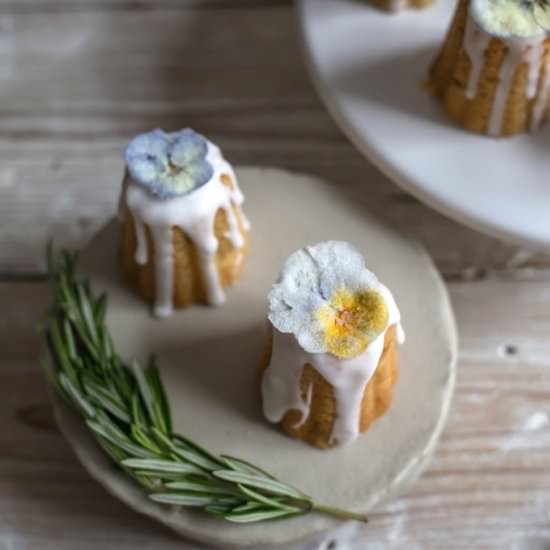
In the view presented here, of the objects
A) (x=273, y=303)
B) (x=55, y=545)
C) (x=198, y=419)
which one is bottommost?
(x=55, y=545)

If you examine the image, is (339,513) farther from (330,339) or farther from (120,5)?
(120,5)

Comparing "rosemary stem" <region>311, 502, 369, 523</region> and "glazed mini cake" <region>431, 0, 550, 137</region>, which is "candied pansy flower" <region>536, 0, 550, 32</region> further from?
"rosemary stem" <region>311, 502, 369, 523</region>

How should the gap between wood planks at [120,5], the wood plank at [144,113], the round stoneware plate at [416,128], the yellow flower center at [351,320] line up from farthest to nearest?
1. the gap between wood planks at [120,5]
2. the wood plank at [144,113]
3. the round stoneware plate at [416,128]
4. the yellow flower center at [351,320]

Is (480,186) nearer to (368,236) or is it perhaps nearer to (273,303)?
(368,236)

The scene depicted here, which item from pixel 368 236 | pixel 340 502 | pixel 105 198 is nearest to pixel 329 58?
pixel 368 236

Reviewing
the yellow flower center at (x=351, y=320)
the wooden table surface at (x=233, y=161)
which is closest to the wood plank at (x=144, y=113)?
the wooden table surface at (x=233, y=161)

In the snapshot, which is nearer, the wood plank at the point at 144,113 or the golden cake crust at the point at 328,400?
the golden cake crust at the point at 328,400

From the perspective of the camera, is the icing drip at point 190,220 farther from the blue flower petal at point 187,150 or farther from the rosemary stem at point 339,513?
the rosemary stem at point 339,513

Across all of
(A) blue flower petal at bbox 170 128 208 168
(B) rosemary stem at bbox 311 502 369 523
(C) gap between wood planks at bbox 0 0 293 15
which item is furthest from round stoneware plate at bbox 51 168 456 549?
(C) gap between wood planks at bbox 0 0 293 15

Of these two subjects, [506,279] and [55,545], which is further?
[506,279]
